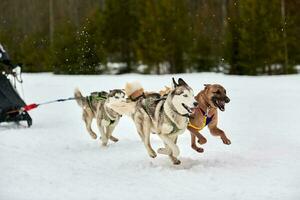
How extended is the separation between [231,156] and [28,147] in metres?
3.19

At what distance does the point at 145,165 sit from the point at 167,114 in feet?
2.41

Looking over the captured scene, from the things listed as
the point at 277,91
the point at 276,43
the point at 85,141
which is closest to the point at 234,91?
the point at 277,91

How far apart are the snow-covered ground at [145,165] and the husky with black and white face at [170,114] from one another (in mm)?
306

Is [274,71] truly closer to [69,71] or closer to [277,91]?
[277,91]

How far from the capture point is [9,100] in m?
10.5

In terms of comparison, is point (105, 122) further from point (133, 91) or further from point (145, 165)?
point (145, 165)

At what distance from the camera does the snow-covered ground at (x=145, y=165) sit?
5.02m

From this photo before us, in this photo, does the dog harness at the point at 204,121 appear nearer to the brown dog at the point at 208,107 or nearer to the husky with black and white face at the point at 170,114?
the brown dog at the point at 208,107

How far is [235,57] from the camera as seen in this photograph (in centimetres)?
2525

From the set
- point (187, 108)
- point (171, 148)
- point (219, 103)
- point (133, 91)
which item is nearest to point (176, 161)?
point (171, 148)

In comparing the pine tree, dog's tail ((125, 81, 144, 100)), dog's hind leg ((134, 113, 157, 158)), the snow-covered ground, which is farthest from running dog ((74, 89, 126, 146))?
the pine tree

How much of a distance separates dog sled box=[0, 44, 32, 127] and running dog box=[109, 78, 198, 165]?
14.6ft

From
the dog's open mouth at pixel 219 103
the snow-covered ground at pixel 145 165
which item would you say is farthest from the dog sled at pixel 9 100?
the dog's open mouth at pixel 219 103

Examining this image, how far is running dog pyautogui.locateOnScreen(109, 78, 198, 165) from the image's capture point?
583cm
